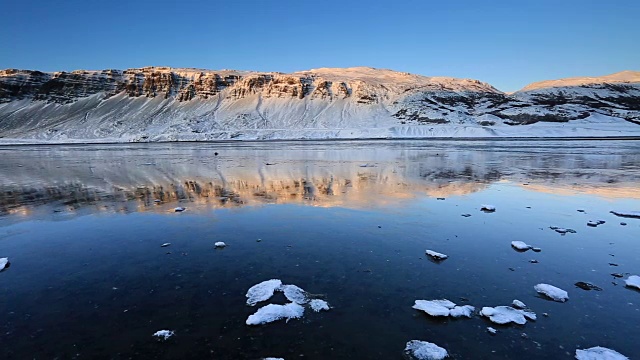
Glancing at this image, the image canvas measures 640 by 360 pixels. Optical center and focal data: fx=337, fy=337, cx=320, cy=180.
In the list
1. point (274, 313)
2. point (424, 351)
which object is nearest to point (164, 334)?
point (274, 313)

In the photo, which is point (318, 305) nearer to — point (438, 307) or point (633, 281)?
point (438, 307)

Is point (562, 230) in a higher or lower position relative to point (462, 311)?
lower

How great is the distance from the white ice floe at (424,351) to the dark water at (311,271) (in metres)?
0.13

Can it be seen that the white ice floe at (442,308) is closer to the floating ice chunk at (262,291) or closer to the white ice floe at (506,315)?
the white ice floe at (506,315)

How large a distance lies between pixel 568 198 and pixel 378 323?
436 inches

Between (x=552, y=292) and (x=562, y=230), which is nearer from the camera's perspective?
(x=552, y=292)

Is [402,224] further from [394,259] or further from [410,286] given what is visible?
[410,286]

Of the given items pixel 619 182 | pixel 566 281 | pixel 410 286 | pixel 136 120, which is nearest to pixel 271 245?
pixel 410 286

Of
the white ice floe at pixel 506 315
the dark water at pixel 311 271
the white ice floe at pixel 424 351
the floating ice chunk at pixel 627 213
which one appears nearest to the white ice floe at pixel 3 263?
the dark water at pixel 311 271

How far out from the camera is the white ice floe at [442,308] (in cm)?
438

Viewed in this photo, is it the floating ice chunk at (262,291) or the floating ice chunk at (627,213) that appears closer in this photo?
the floating ice chunk at (262,291)

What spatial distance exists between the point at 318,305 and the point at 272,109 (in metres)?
110

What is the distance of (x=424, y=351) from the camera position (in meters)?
3.66

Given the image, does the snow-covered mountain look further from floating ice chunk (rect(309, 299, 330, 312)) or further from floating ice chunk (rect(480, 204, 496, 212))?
floating ice chunk (rect(309, 299, 330, 312))
